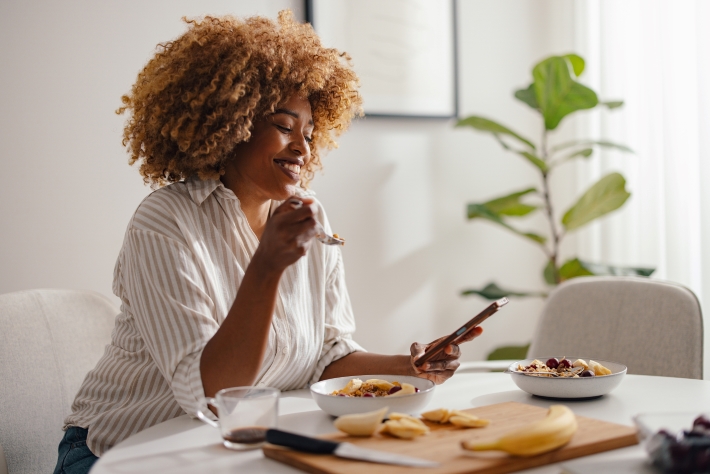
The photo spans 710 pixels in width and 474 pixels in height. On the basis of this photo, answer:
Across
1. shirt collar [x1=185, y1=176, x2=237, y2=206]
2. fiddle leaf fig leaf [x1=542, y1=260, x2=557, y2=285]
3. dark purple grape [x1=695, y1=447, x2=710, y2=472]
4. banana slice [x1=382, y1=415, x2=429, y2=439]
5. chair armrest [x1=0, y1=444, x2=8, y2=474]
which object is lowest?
chair armrest [x1=0, y1=444, x2=8, y2=474]

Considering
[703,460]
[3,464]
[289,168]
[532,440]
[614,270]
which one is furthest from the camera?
[614,270]

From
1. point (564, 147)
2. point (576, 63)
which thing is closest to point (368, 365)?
point (564, 147)

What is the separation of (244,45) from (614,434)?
106 cm

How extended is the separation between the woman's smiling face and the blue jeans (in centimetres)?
58

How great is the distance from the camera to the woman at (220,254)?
122 cm

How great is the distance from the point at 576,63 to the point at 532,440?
6.86 feet

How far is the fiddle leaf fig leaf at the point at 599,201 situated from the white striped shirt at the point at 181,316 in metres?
1.31

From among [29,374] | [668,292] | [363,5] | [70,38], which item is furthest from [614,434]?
[363,5]

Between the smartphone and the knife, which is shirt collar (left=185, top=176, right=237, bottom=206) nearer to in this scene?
the smartphone

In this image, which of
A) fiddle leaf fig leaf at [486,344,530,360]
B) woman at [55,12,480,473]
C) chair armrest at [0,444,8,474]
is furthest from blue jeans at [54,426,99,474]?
fiddle leaf fig leaf at [486,344,530,360]

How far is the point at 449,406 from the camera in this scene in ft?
3.91

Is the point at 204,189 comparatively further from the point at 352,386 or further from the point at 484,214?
the point at 484,214

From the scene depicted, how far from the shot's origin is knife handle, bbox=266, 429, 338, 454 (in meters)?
0.87

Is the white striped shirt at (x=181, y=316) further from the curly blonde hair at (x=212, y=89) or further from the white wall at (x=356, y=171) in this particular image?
the white wall at (x=356, y=171)
